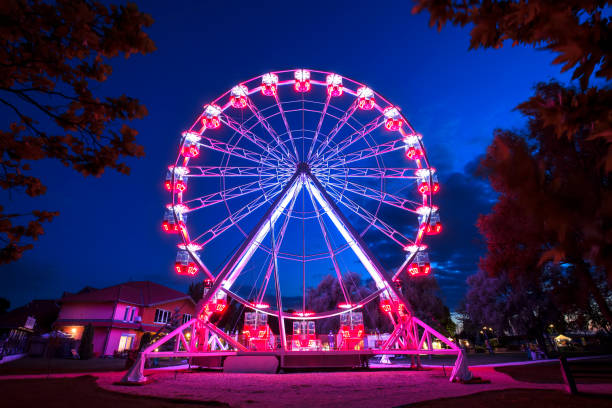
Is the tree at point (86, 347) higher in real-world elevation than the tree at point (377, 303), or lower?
lower

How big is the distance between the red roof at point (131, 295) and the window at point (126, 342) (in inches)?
111

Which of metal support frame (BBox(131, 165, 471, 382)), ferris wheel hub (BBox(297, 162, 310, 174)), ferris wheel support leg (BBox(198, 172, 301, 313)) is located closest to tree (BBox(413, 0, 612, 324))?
metal support frame (BBox(131, 165, 471, 382))

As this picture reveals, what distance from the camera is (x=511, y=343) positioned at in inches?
1677

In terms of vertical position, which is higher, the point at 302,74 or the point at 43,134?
the point at 302,74

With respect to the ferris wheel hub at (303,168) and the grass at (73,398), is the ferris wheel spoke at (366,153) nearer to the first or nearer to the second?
the ferris wheel hub at (303,168)

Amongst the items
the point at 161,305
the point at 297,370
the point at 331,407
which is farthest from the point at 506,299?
the point at 161,305

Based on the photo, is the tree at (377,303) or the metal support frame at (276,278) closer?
the metal support frame at (276,278)

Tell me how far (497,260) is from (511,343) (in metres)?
38.5

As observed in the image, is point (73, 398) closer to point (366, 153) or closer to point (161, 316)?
point (366, 153)

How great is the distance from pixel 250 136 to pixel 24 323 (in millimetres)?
27503

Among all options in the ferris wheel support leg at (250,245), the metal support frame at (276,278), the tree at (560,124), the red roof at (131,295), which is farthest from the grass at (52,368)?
the tree at (560,124)

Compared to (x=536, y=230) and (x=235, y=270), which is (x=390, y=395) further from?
(x=235, y=270)

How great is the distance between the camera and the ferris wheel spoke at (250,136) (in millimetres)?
18375

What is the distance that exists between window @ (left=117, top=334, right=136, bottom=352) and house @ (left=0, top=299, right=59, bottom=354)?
652cm
